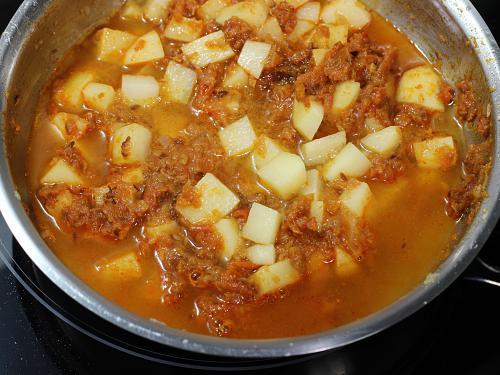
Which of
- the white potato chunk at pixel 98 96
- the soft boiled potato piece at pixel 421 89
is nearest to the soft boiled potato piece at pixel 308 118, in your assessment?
the soft boiled potato piece at pixel 421 89

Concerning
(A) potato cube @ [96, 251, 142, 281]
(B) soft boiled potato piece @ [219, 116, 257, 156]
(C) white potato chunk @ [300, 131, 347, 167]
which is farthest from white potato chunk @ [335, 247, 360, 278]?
(A) potato cube @ [96, 251, 142, 281]

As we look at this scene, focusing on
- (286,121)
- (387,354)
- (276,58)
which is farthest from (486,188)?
(276,58)

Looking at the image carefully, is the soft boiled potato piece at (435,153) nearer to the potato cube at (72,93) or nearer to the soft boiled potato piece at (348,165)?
the soft boiled potato piece at (348,165)

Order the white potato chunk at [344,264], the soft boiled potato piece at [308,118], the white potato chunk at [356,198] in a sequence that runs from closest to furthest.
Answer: the white potato chunk at [344,264], the white potato chunk at [356,198], the soft boiled potato piece at [308,118]

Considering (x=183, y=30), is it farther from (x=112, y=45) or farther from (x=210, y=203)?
(x=210, y=203)

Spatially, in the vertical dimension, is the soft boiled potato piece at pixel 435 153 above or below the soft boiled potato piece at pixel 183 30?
below

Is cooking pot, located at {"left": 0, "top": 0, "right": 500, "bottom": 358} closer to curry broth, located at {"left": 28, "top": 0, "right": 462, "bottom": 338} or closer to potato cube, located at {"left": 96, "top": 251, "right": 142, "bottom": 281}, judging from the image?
curry broth, located at {"left": 28, "top": 0, "right": 462, "bottom": 338}

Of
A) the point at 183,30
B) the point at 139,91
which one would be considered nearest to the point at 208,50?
the point at 183,30

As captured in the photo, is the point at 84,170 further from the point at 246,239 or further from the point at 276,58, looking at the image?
the point at 276,58
